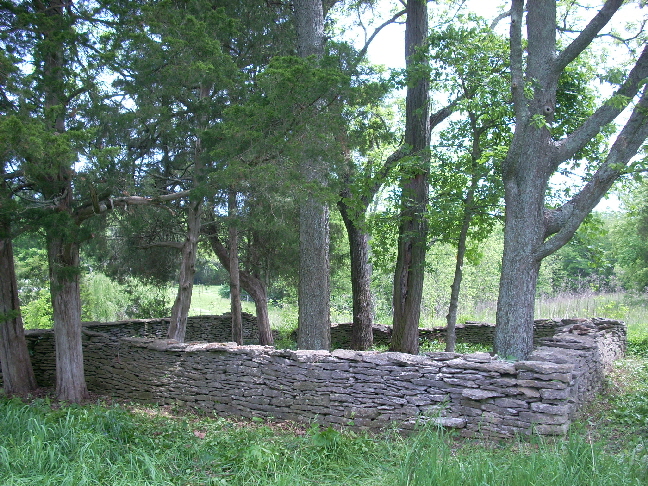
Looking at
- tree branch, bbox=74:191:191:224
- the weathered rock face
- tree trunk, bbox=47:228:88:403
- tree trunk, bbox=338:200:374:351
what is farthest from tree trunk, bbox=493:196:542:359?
tree trunk, bbox=47:228:88:403

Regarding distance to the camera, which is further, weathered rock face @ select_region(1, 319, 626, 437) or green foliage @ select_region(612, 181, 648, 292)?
green foliage @ select_region(612, 181, 648, 292)

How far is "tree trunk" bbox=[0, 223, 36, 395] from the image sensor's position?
26.3 ft

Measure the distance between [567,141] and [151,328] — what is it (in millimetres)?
10107

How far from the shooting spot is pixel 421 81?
9.76 metres

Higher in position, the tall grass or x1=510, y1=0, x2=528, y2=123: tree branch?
x1=510, y1=0, x2=528, y2=123: tree branch

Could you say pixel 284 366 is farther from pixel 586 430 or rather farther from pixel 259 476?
pixel 586 430

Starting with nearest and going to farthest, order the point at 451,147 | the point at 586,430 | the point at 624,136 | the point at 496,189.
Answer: the point at 586,430, the point at 624,136, the point at 496,189, the point at 451,147

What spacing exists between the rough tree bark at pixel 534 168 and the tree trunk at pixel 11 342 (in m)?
7.41

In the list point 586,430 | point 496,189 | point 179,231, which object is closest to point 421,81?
point 496,189

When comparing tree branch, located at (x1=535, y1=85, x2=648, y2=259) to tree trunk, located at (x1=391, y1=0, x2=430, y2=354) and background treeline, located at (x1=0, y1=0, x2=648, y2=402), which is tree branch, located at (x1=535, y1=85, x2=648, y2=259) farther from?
tree trunk, located at (x1=391, y1=0, x2=430, y2=354)

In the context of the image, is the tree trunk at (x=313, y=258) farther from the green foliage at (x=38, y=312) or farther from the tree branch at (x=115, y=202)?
the green foliage at (x=38, y=312)

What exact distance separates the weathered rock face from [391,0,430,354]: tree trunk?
8.34 feet

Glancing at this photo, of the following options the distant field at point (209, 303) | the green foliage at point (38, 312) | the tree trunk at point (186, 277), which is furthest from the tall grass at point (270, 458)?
the distant field at point (209, 303)

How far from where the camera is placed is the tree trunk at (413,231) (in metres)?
9.61
